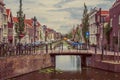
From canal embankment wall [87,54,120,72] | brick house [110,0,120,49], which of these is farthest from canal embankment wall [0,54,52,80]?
brick house [110,0,120,49]

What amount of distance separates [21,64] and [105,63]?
12.1 meters

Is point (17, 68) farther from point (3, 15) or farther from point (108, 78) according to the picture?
point (3, 15)

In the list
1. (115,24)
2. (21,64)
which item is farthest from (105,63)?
(115,24)

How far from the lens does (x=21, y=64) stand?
3919 cm

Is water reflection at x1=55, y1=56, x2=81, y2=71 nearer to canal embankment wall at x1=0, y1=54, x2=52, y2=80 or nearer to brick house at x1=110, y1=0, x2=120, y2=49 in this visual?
canal embankment wall at x1=0, y1=54, x2=52, y2=80

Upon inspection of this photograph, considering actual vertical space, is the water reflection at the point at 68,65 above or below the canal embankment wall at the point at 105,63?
below

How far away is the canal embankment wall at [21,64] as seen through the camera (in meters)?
→ 33.2

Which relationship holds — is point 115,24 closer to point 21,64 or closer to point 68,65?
point 68,65

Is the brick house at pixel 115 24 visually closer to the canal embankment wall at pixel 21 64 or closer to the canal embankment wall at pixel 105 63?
the canal embankment wall at pixel 105 63

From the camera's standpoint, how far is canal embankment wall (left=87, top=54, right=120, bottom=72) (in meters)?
40.7

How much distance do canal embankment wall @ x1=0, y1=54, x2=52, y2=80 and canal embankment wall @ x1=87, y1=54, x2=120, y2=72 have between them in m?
6.90

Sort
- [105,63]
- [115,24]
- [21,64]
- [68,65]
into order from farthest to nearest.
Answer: [115,24]
[68,65]
[105,63]
[21,64]

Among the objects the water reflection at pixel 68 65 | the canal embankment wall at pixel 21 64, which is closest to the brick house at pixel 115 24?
the water reflection at pixel 68 65

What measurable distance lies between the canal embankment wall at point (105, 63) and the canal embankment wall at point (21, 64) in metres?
6.90
